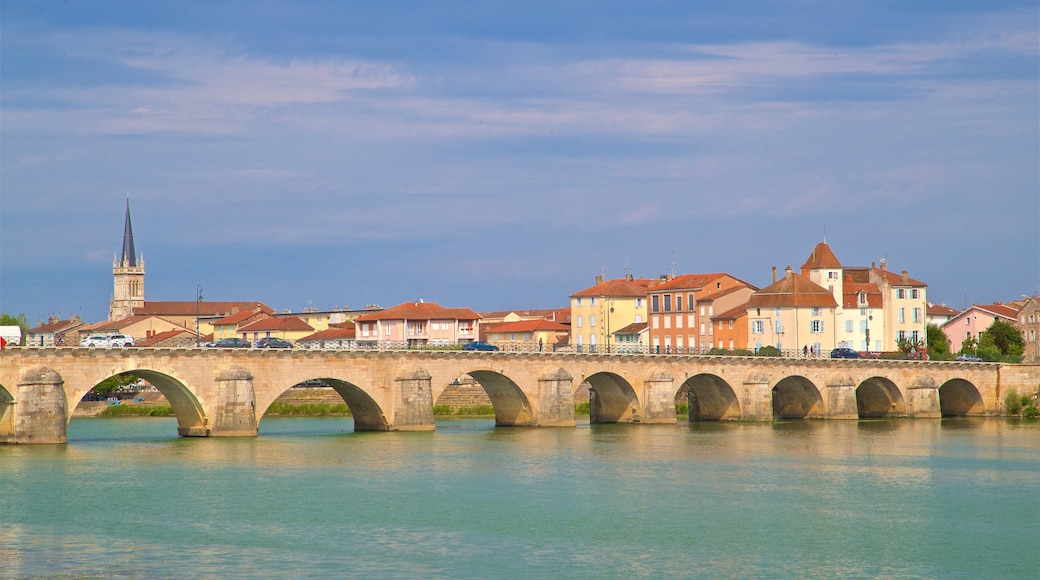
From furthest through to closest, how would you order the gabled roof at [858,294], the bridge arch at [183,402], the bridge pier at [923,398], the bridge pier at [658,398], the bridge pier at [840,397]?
1. the gabled roof at [858,294]
2. the bridge pier at [923,398]
3. the bridge pier at [840,397]
4. the bridge pier at [658,398]
5. the bridge arch at [183,402]

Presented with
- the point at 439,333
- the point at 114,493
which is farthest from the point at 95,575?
the point at 439,333

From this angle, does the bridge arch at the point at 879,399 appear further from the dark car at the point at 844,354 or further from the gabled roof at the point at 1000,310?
the gabled roof at the point at 1000,310

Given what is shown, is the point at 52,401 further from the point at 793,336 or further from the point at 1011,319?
the point at 1011,319

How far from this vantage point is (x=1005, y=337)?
425 feet

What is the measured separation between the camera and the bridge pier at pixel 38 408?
62656 millimetres

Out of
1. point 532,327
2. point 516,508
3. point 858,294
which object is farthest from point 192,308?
point 516,508

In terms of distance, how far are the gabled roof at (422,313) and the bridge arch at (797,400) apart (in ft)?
131

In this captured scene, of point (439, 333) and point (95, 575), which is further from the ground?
point (439, 333)

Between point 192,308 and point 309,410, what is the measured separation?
80023 mm

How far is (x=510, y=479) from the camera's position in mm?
54188

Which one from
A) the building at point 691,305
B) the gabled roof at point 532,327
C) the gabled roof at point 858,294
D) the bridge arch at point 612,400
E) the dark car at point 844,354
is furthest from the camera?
the gabled roof at point 532,327

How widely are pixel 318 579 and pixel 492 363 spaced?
147ft

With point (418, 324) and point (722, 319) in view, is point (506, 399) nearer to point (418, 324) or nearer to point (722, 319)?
point (722, 319)

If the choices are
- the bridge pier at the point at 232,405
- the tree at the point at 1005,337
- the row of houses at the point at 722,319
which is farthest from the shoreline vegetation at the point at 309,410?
the tree at the point at 1005,337
